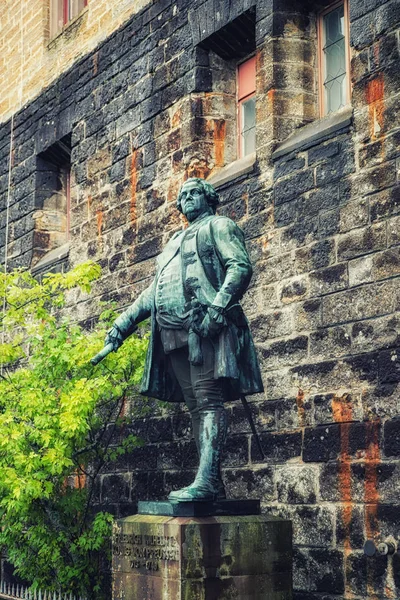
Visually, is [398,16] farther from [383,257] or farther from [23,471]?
[23,471]

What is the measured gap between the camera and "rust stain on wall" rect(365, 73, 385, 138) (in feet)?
27.6

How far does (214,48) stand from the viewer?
35.7 feet

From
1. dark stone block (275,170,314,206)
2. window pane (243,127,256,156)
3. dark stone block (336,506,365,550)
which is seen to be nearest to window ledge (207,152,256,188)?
window pane (243,127,256,156)

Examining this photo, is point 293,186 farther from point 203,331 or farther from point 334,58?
point 203,331

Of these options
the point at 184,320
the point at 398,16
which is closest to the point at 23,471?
the point at 184,320

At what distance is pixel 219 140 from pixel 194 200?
2.85m

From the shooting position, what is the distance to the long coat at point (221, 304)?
7.53 meters

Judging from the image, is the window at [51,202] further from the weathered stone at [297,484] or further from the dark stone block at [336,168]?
the weathered stone at [297,484]

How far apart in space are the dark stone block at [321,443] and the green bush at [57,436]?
1768 millimetres

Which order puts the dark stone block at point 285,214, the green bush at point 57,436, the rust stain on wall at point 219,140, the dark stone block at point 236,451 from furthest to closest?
the rust stain on wall at point 219,140
the green bush at point 57,436
the dark stone block at point 236,451
the dark stone block at point 285,214

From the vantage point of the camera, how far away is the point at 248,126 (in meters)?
10.7

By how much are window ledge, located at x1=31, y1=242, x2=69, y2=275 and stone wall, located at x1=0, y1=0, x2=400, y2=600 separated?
84 cm

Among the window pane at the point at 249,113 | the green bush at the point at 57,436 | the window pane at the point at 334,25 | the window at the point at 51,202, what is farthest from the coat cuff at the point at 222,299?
the window at the point at 51,202

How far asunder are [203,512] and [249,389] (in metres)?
0.90
